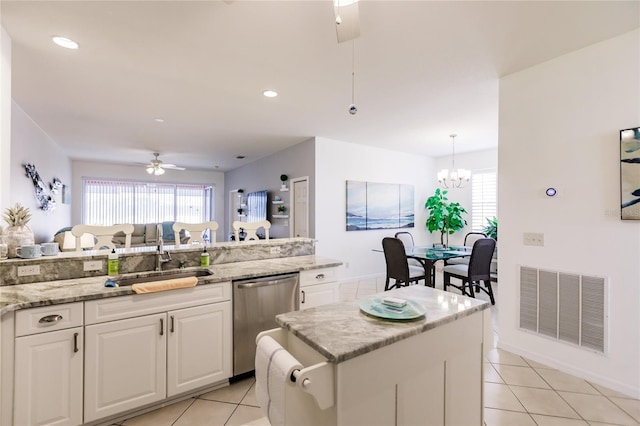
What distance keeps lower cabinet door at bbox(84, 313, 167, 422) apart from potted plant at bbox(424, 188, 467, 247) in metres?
5.13

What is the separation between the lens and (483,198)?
6.00m

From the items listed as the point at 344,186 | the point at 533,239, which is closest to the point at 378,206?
the point at 344,186

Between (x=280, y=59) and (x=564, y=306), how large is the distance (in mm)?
3216

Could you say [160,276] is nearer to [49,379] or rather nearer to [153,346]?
[153,346]

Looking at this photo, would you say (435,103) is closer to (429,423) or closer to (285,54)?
(285,54)

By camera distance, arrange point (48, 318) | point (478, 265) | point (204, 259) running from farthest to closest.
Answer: point (478, 265)
point (204, 259)
point (48, 318)

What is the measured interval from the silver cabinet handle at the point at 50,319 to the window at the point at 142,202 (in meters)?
7.51

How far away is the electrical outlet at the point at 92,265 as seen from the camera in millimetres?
2186

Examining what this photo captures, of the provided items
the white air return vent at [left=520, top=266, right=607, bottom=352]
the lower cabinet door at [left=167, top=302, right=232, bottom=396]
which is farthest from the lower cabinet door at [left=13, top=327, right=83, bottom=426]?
the white air return vent at [left=520, top=266, right=607, bottom=352]

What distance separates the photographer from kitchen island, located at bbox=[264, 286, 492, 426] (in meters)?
1.06

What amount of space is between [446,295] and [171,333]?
6.06 feet

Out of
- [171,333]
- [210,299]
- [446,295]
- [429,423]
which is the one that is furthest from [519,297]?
[171,333]

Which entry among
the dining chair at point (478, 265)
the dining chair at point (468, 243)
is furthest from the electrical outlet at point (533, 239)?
the dining chair at point (468, 243)

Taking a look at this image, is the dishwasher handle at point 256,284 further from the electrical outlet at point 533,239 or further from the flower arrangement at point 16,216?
the electrical outlet at point 533,239
